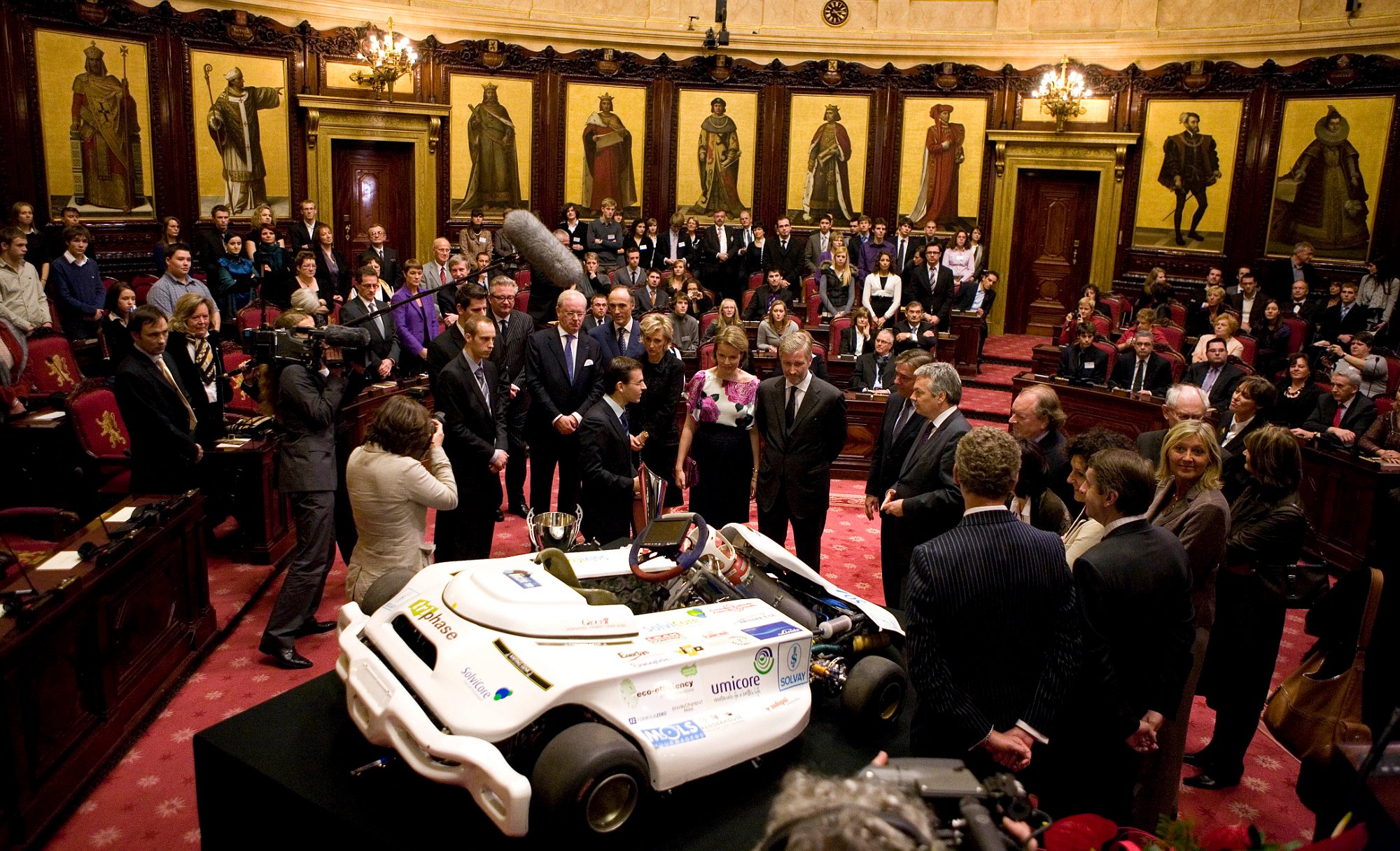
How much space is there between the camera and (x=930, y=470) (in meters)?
4.49

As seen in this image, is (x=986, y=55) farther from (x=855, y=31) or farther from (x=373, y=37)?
(x=373, y=37)

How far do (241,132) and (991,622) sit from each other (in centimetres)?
1266

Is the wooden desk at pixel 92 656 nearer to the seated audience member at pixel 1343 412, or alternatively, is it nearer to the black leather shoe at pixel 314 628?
the black leather shoe at pixel 314 628

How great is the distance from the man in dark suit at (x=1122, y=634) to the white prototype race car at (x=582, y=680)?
0.59 m

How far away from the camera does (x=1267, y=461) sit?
3854mm

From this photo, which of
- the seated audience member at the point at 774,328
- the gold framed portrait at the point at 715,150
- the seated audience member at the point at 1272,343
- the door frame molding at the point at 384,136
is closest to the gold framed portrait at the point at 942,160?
the gold framed portrait at the point at 715,150

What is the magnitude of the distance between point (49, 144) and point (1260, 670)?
1261cm

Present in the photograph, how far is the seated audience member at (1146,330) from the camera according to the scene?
9648mm

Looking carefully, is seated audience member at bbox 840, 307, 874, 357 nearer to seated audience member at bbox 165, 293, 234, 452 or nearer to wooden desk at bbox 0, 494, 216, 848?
seated audience member at bbox 165, 293, 234, 452

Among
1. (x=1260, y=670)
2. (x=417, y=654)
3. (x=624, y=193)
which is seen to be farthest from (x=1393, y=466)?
(x=624, y=193)

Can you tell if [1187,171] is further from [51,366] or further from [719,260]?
[51,366]

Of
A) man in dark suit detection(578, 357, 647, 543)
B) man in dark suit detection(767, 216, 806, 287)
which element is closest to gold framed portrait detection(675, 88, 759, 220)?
man in dark suit detection(767, 216, 806, 287)

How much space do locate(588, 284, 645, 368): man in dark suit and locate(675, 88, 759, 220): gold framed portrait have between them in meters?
8.85

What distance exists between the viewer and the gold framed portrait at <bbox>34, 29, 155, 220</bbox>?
437 inches
